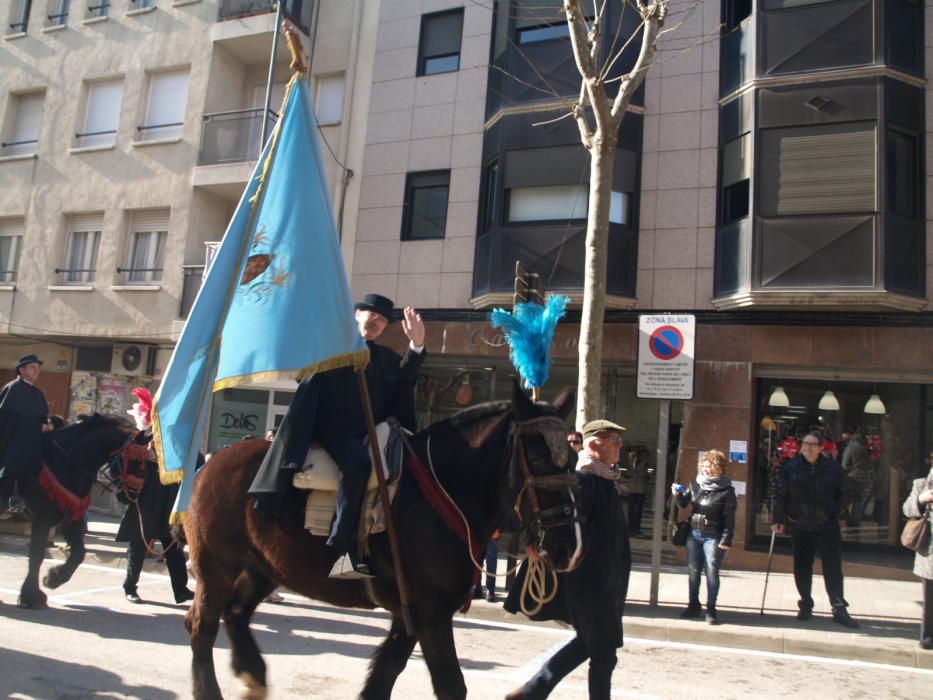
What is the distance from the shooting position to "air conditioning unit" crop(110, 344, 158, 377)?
1809 cm

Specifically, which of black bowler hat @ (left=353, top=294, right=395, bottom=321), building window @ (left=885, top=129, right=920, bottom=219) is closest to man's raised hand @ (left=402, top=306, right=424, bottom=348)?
black bowler hat @ (left=353, top=294, right=395, bottom=321)

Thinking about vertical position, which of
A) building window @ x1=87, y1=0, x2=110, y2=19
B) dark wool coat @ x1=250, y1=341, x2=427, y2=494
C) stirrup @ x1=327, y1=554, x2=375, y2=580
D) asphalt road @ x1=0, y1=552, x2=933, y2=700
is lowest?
asphalt road @ x1=0, y1=552, x2=933, y2=700

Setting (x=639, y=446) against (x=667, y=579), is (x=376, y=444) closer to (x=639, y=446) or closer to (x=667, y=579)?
(x=667, y=579)

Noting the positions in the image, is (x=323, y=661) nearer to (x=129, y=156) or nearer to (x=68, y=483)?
(x=68, y=483)

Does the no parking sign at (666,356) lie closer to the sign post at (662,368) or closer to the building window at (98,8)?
the sign post at (662,368)

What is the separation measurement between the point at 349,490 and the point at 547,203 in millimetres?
11391

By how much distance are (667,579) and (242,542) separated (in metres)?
8.20

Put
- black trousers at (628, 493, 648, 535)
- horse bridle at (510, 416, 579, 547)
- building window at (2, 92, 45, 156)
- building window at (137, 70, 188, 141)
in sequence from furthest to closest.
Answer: building window at (2, 92, 45, 156) → building window at (137, 70, 188, 141) → black trousers at (628, 493, 648, 535) → horse bridle at (510, 416, 579, 547)

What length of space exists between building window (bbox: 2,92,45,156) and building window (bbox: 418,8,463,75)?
36.9ft

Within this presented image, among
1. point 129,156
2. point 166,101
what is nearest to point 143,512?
point 129,156

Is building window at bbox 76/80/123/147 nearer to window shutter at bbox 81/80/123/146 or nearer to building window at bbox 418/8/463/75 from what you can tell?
window shutter at bbox 81/80/123/146

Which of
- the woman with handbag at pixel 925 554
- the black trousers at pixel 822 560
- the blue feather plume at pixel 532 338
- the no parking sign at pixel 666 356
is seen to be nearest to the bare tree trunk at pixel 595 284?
the no parking sign at pixel 666 356

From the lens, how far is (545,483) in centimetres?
381

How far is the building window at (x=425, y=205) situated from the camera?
52.4 feet
